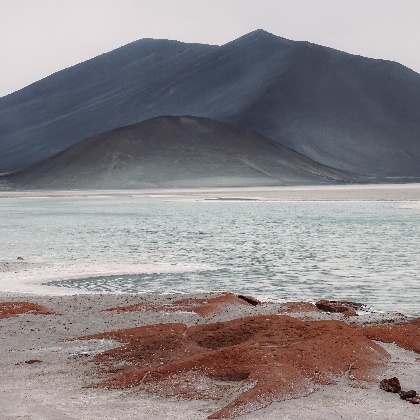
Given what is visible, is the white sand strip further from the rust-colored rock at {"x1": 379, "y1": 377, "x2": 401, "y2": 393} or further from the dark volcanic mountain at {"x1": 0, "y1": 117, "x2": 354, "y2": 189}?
the dark volcanic mountain at {"x1": 0, "y1": 117, "x2": 354, "y2": 189}

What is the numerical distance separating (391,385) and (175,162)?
127 meters

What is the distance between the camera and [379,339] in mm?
9922

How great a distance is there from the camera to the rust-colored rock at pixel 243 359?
773 cm

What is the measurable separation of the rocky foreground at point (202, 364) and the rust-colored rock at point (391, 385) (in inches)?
0.5

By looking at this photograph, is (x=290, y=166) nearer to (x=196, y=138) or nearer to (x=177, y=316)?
(x=196, y=138)

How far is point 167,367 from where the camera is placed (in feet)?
27.5

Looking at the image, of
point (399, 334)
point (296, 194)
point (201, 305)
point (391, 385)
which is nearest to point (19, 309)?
point (201, 305)

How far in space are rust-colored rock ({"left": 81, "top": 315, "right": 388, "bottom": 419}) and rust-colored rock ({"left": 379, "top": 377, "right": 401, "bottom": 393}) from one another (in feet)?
1.42

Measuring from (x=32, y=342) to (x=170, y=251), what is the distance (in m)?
13.4

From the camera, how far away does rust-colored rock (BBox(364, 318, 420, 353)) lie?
966 centimetres

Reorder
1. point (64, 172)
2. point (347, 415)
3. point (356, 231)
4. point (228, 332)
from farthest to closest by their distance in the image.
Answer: point (64, 172) < point (356, 231) < point (228, 332) < point (347, 415)

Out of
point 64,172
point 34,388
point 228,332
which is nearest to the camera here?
point 34,388

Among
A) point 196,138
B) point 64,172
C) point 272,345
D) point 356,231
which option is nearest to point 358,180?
point 196,138

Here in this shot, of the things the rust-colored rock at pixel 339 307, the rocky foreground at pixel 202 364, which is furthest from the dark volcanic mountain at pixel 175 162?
the rocky foreground at pixel 202 364
